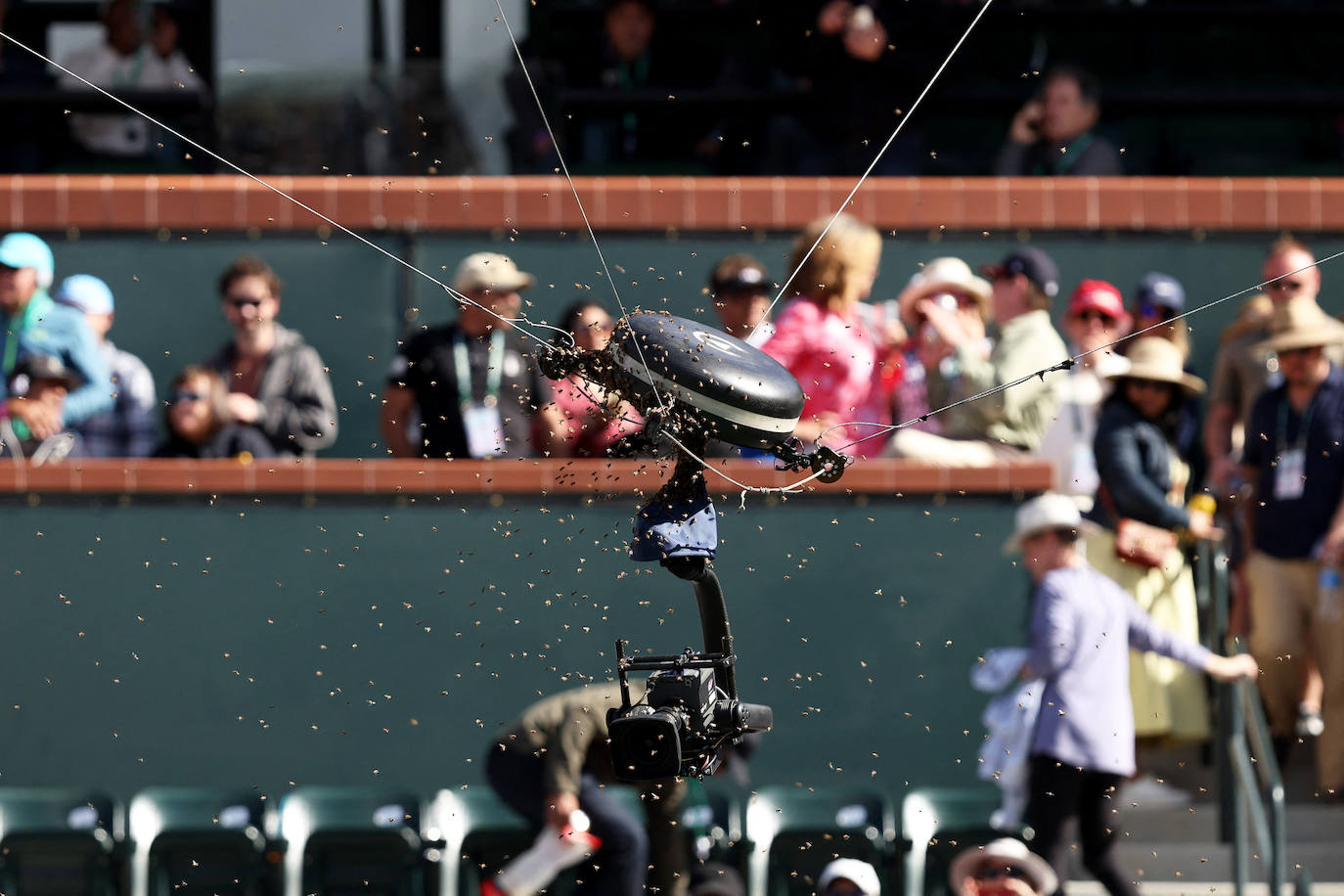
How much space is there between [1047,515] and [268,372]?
256 centimetres

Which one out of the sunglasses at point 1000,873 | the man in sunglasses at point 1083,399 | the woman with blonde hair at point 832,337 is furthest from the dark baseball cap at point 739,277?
the sunglasses at point 1000,873

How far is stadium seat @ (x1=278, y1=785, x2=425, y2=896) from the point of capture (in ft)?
21.4

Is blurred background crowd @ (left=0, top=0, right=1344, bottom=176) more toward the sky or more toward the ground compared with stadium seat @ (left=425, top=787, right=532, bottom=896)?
more toward the sky

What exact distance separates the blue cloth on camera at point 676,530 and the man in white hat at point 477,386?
2632 mm

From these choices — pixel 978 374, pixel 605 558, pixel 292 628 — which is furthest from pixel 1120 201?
pixel 292 628

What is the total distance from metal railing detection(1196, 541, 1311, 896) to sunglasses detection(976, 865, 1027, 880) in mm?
963

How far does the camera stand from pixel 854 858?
6344 millimetres

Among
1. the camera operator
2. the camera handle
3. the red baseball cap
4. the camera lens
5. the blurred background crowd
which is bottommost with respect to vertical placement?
the camera operator

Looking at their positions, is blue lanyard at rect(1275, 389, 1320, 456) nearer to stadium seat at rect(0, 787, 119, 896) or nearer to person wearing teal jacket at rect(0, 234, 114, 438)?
person wearing teal jacket at rect(0, 234, 114, 438)

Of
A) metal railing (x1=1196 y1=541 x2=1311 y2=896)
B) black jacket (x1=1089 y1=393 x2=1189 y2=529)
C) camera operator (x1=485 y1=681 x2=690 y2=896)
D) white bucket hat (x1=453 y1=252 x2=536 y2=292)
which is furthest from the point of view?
metal railing (x1=1196 y1=541 x2=1311 y2=896)

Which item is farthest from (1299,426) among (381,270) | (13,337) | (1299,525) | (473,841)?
(13,337)

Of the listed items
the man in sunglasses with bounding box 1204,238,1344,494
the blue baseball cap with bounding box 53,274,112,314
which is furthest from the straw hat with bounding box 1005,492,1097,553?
the blue baseball cap with bounding box 53,274,112,314

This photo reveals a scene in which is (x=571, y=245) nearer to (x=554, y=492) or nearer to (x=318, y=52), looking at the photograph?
(x=554, y=492)

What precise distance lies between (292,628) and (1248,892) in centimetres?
326
